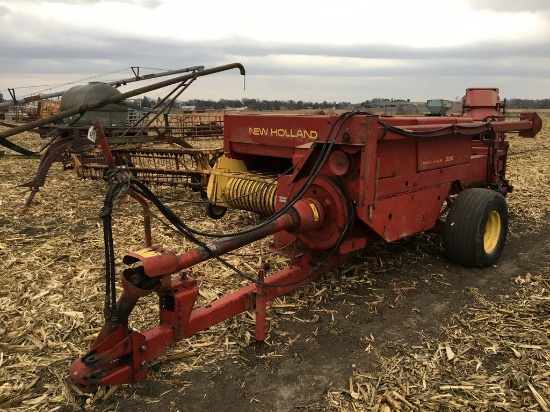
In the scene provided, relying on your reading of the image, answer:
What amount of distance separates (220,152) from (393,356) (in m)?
4.87

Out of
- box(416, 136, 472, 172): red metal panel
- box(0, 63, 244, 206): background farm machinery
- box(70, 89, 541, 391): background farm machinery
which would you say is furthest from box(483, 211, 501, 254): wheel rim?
box(0, 63, 244, 206): background farm machinery

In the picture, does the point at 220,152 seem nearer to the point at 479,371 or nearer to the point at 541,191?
the point at 479,371

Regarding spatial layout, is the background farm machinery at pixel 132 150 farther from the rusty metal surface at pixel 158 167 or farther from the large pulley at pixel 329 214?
the large pulley at pixel 329 214

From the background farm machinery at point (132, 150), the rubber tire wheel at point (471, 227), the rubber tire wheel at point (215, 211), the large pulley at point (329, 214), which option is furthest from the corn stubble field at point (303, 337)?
the background farm machinery at point (132, 150)

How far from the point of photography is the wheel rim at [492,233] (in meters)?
5.32

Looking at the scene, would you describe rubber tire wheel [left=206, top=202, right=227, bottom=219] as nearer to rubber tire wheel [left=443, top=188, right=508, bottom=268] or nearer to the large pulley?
the large pulley

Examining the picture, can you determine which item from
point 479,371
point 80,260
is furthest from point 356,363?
point 80,260

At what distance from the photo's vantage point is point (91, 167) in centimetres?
891

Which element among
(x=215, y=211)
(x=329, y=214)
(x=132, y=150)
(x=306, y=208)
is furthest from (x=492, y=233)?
(x=132, y=150)

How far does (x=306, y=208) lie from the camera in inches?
159

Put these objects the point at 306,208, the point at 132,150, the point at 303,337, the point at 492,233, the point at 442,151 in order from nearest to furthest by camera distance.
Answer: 1. the point at 303,337
2. the point at 306,208
3. the point at 442,151
4. the point at 492,233
5. the point at 132,150

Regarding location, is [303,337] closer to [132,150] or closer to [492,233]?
[492,233]

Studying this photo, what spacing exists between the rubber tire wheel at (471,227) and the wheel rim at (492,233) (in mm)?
50

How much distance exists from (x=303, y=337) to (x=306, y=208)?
106 centimetres
